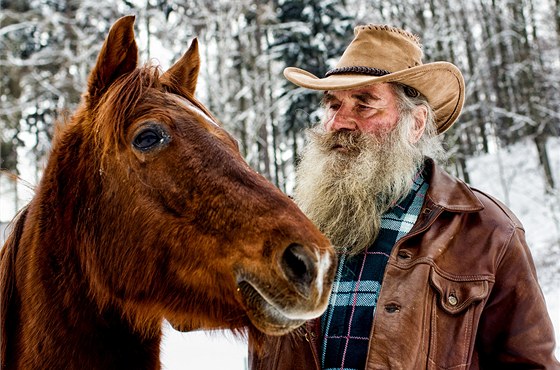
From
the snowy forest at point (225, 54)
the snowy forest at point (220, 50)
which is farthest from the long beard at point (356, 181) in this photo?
the snowy forest at point (220, 50)

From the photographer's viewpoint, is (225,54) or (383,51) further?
(225,54)

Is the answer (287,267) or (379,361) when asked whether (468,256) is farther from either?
(287,267)

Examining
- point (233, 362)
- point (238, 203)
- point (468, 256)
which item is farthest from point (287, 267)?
point (233, 362)

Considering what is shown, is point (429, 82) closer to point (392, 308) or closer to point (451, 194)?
point (451, 194)

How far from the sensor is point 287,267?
1.67 meters

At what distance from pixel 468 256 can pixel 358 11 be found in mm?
18973

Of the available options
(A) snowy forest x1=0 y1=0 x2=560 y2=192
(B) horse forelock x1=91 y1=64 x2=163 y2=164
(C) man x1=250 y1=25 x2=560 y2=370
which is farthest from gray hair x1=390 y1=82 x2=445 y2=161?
(A) snowy forest x1=0 y1=0 x2=560 y2=192

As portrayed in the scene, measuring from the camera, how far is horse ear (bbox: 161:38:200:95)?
2.42 m

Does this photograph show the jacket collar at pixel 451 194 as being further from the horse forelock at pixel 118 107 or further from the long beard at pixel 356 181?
the horse forelock at pixel 118 107

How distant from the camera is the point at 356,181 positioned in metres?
2.66

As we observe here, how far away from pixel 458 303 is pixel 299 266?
2.92 ft

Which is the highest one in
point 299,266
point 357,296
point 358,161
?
point 358,161

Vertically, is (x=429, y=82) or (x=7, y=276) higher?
(x=429, y=82)

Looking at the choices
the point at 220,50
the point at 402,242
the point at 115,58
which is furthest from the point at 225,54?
the point at 402,242
